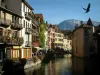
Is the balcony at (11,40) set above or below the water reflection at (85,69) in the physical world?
above

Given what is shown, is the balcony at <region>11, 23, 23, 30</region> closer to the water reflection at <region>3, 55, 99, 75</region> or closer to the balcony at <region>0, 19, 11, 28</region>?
the balcony at <region>0, 19, 11, 28</region>

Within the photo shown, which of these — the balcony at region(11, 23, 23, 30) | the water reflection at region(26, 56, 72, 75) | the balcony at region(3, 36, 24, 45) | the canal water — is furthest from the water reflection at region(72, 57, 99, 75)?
the balcony at region(11, 23, 23, 30)

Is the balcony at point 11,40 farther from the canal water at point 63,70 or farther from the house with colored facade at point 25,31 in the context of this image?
the canal water at point 63,70

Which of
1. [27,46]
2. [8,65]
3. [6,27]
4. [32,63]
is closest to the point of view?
[8,65]

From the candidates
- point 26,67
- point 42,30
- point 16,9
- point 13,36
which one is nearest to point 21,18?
point 16,9

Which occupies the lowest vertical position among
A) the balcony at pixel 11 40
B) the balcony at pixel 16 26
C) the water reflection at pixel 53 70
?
the water reflection at pixel 53 70

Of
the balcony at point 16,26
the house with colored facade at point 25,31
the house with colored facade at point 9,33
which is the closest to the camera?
the house with colored facade at point 9,33

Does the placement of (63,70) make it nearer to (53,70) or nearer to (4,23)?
(53,70)

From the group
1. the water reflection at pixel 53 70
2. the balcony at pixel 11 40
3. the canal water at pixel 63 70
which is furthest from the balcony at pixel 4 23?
the water reflection at pixel 53 70

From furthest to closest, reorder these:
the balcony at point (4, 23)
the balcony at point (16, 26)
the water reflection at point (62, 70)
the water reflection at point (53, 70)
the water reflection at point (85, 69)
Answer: the balcony at point (16, 26) → the balcony at point (4, 23) → the water reflection at point (53, 70) → the water reflection at point (85, 69) → the water reflection at point (62, 70)

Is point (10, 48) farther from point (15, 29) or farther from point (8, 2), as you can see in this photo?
point (8, 2)

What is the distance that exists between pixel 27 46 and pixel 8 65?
48154 millimetres

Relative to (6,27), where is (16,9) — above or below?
above

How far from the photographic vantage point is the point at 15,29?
183 ft
